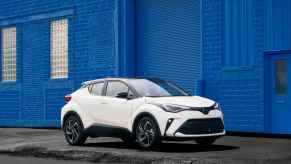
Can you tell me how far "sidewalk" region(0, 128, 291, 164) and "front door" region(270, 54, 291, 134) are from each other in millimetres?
704

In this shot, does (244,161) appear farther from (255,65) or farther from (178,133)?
(255,65)

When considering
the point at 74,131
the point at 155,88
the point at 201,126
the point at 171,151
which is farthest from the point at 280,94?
the point at 74,131

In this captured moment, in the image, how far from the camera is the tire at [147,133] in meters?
12.7

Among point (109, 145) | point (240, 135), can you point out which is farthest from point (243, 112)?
point (109, 145)

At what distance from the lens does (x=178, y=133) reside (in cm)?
1249

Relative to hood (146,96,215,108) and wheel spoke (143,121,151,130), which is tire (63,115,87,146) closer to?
wheel spoke (143,121,151,130)

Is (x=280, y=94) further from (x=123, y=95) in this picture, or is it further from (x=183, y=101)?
(x=123, y=95)

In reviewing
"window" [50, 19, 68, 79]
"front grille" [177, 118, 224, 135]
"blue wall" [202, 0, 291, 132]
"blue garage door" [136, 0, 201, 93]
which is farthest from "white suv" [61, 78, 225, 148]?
"window" [50, 19, 68, 79]

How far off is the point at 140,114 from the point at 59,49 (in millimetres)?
10593

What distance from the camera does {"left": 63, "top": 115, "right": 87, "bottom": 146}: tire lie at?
48.7 feet

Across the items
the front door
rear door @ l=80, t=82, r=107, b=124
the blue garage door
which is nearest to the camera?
rear door @ l=80, t=82, r=107, b=124

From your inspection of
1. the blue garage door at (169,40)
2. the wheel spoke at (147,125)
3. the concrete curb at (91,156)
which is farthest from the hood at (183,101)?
the blue garage door at (169,40)

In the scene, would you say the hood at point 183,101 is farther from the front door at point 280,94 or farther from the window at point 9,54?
the window at point 9,54

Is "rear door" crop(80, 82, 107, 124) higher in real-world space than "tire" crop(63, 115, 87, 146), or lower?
higher
